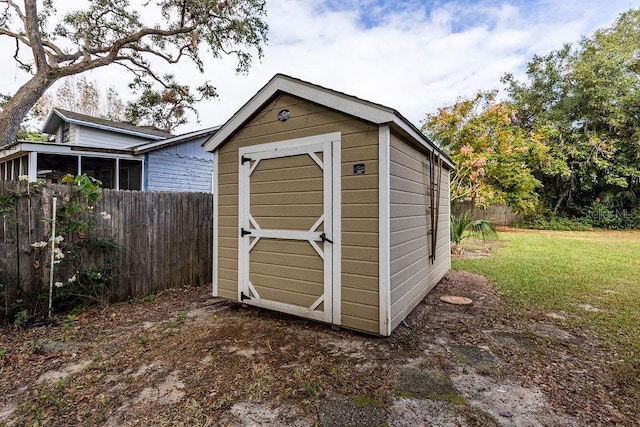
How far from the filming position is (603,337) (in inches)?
120

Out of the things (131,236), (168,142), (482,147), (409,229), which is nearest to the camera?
(409,229)

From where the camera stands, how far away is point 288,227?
3473mm

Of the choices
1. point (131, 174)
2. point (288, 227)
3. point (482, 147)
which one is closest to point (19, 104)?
point (131, 174)

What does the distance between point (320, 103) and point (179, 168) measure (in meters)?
7.72

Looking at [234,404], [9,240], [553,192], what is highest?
[553,192]

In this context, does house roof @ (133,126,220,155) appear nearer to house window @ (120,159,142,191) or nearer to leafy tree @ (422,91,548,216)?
house window @ (120,159,142,191)

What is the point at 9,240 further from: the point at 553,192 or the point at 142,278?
the point at 553,192

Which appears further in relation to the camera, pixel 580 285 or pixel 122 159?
pixel 122 159

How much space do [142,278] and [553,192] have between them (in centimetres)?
1789

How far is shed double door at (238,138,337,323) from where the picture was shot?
127 inches

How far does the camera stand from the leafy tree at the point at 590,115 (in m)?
12.9

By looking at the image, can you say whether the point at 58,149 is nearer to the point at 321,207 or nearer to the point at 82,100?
the point at 321,207

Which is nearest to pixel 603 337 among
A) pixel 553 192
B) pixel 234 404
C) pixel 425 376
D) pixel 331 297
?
pixel 425 376

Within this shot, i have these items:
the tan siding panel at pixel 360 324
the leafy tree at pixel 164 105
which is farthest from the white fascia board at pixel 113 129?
the tan siding panel at pixel 360 324
